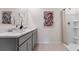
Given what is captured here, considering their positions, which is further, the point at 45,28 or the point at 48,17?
the point at 48,17

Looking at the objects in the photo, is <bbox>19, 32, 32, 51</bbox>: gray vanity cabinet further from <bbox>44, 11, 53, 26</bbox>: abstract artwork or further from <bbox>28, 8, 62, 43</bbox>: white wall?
<bbox>44, 11, 53, 26</bbox>: abstract artwork

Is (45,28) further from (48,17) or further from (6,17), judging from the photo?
(6,17)

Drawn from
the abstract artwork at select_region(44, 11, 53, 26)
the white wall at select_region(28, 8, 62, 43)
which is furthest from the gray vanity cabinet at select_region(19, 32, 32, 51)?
the abstract artwork at select_region(44, 11, 53, 26)

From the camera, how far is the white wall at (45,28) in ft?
11.7

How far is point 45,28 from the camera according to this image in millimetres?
3883

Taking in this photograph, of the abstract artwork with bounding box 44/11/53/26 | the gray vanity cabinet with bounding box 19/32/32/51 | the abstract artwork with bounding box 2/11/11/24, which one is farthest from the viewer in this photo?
the abstract artwork with bounding box 44/11/53/26

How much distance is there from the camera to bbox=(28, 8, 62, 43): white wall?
140 inches

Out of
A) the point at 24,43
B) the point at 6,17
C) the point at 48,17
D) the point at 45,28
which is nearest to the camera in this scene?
the point at 24,43

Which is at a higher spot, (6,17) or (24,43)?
(6,17)

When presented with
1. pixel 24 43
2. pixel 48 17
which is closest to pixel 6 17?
pixel 24 43

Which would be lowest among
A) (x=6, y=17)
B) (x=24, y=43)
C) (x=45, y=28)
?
(x=24, y=43)
